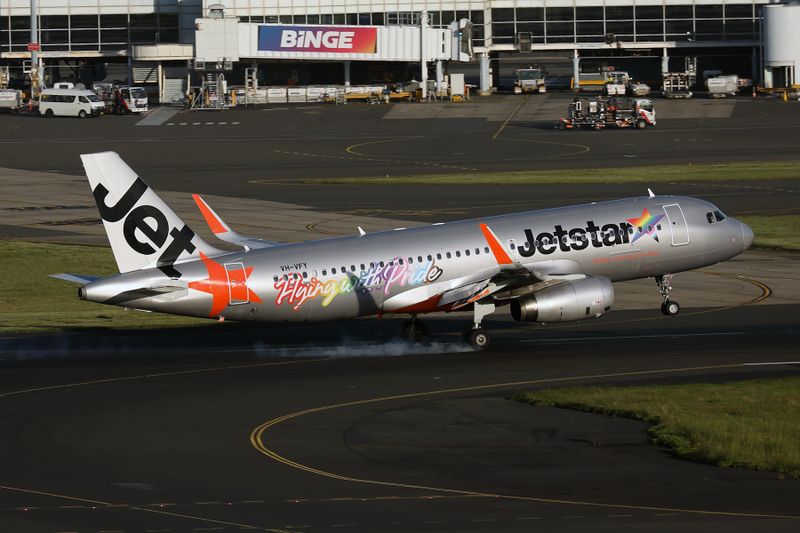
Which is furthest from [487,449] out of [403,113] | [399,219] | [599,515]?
[403,113]

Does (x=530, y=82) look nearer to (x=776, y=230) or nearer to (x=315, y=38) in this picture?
(x=315, y=38)

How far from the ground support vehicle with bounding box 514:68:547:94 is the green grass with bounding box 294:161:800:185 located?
6438 centimetres

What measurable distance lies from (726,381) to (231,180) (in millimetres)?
71680

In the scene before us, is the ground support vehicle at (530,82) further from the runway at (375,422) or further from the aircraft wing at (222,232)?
the aircraft wing at (222,232)

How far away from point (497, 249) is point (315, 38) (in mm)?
125538

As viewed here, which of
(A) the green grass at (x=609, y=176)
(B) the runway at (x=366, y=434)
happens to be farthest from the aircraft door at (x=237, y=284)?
(A) the green grass at (x=609, y=176)

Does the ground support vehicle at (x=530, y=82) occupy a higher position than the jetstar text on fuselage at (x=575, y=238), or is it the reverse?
the ground support vehicle at (x=530, y=82)

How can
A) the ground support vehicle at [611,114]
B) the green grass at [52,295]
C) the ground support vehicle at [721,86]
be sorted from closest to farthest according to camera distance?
1. the green grass at [52,295]
2. the ground support vehicle at [611,114]
3. the ground support vehicle at [721,86]

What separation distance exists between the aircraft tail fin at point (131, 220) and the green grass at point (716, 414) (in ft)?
47.5

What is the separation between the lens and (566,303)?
5103 cm

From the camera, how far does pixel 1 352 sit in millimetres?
52281

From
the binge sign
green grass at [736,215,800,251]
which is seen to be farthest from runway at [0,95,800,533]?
the binge sign

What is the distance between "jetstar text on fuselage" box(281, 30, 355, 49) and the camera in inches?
6855

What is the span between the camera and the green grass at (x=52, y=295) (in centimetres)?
5925
